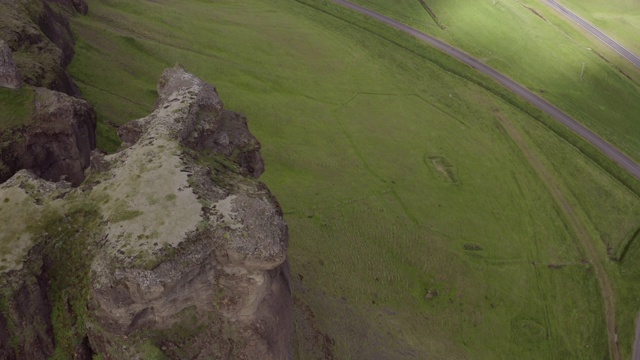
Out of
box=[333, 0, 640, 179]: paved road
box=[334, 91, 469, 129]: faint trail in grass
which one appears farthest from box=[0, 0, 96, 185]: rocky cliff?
box=[333, 0, 640, 179]: paved road

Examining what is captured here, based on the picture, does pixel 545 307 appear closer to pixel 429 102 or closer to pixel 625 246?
pixel 625 246

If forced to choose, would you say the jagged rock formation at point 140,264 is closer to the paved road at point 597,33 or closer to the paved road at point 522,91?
the paved road at point 522,91

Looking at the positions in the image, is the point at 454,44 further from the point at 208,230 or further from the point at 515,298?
the point at 208,230

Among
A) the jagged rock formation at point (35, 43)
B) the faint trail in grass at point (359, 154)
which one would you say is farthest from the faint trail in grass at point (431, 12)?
the jagged rock formation at point (35, 43)

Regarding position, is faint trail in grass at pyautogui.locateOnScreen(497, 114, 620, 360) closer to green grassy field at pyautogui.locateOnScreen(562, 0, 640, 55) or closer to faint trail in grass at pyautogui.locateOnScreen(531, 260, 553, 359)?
faint trail in grass at pyautogui.locateOnScreen(531, 260, 553, 359)

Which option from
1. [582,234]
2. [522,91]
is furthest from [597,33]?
[582,234]
